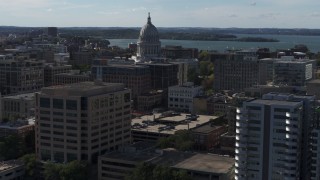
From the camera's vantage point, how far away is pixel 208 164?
39.4 metres

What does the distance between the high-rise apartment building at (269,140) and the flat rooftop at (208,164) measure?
2.09m

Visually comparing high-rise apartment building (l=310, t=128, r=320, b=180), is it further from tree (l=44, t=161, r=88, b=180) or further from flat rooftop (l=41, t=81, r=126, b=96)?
flat rooftop (l=41, t=81, r=126, b=96)

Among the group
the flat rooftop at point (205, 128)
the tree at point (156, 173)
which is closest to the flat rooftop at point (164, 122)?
the flat rooftop at point (205, 128)

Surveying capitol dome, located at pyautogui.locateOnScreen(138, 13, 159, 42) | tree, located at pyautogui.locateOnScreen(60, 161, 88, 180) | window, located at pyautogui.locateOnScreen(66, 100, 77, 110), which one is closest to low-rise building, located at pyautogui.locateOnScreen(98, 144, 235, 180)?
tree, located at pyautogui.locateOnScreen(60, 161, 88, 180)

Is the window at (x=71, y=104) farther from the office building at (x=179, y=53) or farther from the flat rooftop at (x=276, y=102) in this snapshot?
the office building at (x=179, y=53)

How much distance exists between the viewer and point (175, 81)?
273 feet

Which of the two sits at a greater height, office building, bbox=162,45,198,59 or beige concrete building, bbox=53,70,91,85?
office building, bbox=162,45,198,59

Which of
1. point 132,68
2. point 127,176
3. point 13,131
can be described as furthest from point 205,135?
point 132,68

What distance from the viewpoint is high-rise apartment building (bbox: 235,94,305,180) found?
34.6 m

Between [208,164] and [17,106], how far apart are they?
3321 centimetres

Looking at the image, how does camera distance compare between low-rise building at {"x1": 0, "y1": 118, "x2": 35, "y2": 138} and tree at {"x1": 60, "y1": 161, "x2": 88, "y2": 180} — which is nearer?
tree at {"x1": 60, "y1": 161, "x2": 88, "y2": 180}

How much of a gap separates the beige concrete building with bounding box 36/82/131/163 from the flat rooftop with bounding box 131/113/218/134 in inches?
292

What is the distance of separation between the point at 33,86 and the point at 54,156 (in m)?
39.7

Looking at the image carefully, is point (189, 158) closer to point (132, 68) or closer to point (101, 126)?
point (101, 126)
